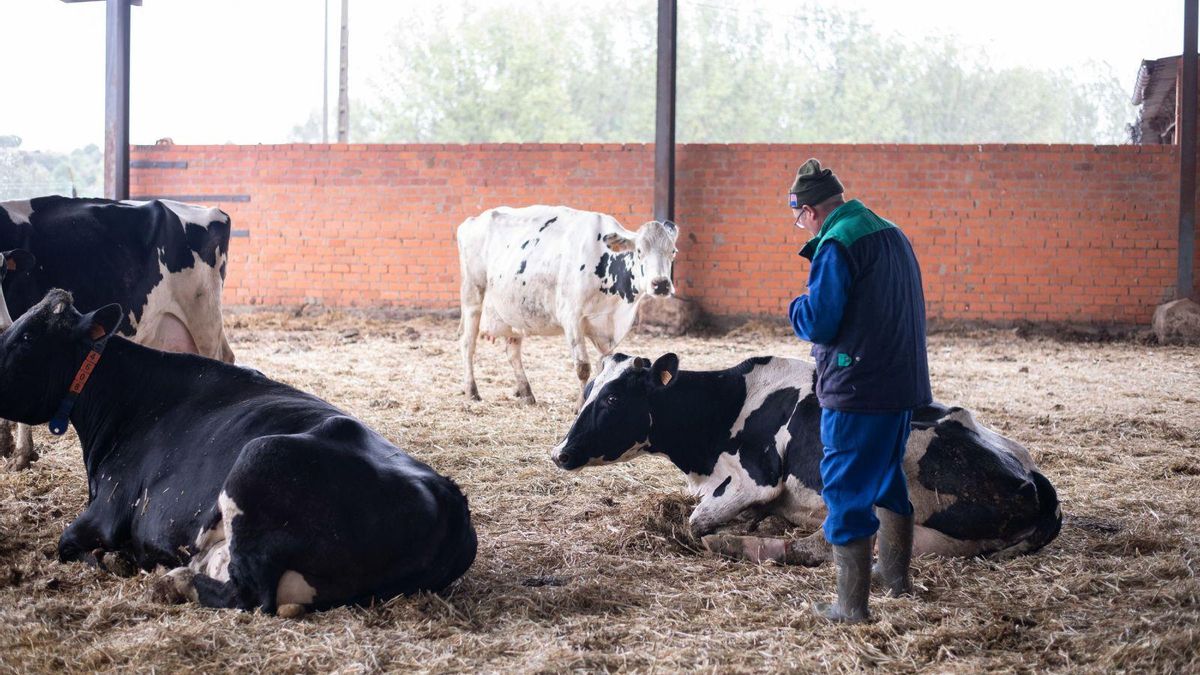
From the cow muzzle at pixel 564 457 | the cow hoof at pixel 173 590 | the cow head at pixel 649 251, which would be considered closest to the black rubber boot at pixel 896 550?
the cow muzzle at pixel 564 457

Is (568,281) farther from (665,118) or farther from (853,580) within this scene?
(665,118)

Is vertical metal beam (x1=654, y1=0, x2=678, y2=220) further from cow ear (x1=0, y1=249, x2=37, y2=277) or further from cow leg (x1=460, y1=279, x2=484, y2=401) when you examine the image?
cow ear (x1=0, y1=249, x2=37, y2=277)

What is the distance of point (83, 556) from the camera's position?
14.2 ft

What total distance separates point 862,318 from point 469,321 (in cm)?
661

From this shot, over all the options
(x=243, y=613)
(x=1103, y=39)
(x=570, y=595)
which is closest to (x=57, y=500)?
(x=243, y=613)

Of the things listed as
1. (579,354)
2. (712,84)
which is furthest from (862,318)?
(712,84)

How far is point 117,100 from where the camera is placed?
14.4 meters

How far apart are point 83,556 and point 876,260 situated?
10.5 feet

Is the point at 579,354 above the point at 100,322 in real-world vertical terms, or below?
below

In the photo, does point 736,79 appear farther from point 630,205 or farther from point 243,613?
point 243,613

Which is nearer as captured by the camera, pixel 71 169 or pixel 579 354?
pixel 579 354

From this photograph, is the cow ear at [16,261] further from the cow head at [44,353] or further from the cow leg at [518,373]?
the cow leg at [518,373]

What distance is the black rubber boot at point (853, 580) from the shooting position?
11.9 ft

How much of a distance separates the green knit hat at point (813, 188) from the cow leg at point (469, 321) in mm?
5974
